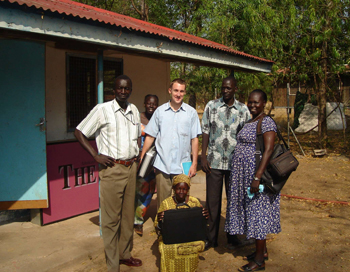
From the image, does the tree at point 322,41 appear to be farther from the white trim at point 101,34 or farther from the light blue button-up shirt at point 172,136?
the light blue button-up shirt at point 172,136

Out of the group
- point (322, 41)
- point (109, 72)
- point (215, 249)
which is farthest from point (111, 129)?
point (322, 41)

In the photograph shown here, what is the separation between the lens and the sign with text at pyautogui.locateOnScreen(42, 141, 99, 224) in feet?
16.1

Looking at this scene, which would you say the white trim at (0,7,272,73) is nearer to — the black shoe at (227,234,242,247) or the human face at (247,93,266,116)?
the human face at (247,93,266,116)

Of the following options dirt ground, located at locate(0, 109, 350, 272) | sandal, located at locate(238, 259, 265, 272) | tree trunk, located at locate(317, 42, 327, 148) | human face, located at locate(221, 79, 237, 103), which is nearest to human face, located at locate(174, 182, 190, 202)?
dirt ground, located at locate(0, 109, 350, 272)

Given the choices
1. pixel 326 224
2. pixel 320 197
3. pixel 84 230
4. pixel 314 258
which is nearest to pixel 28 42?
pixel 84 230

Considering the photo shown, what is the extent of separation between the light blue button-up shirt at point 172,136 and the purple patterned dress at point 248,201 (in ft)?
1.96

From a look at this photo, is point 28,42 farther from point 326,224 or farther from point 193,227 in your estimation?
point 326,224

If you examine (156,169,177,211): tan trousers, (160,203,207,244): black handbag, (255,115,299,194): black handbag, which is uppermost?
(255,115,299,194): black handbag

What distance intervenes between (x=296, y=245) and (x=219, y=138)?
1706 mm

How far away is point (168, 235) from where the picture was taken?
3027 millimetres

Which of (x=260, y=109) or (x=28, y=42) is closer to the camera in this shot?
(x=260, y=109)

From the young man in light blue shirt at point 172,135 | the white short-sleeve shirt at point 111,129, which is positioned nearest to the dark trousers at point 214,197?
the young man in light blue shirt at point 172,135

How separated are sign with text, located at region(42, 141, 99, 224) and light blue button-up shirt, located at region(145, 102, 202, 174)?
195 cm

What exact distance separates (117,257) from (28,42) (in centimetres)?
310
